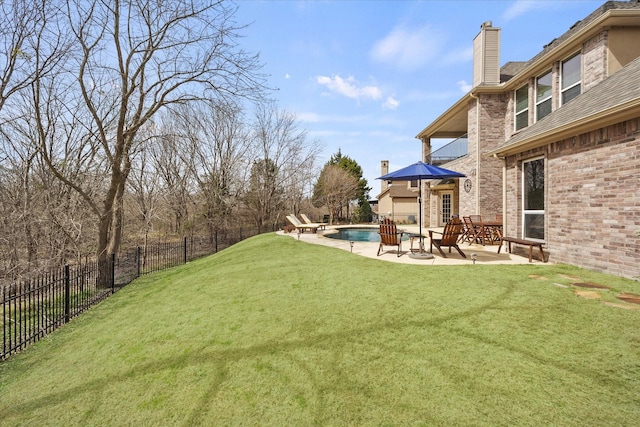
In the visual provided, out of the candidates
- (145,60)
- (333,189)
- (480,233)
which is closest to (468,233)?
(480,233)

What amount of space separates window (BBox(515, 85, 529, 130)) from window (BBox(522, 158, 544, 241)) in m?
4.86

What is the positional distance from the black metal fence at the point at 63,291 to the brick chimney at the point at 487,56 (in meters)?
16.4

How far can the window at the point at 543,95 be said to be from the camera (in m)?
10.8

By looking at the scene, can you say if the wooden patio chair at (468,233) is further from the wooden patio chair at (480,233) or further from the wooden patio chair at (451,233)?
the wooden patio chair at (451,233)

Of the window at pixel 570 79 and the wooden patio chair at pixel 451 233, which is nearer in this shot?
the wooden patio chair at pixel 451 233

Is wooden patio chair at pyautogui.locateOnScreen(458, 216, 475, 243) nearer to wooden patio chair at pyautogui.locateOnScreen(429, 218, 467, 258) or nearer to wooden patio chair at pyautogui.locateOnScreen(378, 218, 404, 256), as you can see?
wooden patio chair at pyautogui.locateOnScreen(429, 218, 467, 258)

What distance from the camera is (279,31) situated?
8.68m

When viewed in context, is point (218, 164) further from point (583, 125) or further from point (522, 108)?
point (583, 125)

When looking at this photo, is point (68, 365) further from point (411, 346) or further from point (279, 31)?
point (279, 31)

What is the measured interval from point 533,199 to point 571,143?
2013mm

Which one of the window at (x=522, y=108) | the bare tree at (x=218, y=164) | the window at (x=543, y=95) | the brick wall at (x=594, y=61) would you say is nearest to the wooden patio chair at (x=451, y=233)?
the brick wall at (x=594, y=61)

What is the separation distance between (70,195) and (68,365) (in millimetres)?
11094

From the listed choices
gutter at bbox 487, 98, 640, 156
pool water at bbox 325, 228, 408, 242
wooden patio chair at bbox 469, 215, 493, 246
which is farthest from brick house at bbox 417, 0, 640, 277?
pool water at bbox 325, 228, 408, 242

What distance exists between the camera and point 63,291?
24.4 feet
